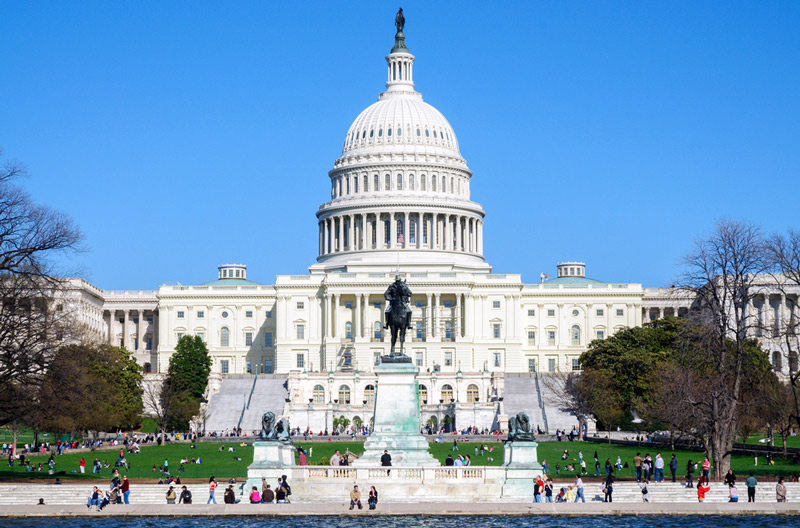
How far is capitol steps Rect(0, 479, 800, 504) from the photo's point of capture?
54094 millimetres

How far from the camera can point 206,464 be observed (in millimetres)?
81375

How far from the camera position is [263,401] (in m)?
129

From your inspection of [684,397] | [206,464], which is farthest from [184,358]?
[684,397]

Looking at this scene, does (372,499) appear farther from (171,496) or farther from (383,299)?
(383,299)

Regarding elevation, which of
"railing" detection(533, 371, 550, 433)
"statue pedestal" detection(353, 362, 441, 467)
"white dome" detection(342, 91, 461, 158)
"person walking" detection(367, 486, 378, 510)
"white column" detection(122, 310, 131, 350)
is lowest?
"person walking" detection(367, 486, 378, 510)

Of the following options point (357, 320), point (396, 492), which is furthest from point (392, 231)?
point (396, 492)

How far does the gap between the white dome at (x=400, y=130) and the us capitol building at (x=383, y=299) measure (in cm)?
16

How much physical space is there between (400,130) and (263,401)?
50943 mm

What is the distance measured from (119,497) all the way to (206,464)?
81.7 feet

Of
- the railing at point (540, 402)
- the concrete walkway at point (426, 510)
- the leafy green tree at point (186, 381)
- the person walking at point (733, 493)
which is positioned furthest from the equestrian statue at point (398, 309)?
the railing at point (540, 402)

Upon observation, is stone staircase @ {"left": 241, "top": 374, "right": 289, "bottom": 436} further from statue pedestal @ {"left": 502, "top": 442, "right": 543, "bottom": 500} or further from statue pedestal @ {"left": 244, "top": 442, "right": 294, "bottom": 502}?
statue pedestal @ {"left": 502, "top": 442, "right": 543, "bottom": 500}

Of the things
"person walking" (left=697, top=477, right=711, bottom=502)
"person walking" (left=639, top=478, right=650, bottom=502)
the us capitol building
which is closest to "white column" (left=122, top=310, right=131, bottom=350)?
the us capitol building

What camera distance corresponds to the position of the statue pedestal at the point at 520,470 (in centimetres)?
5478

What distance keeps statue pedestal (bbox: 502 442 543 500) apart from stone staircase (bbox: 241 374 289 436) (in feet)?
Result: 203
